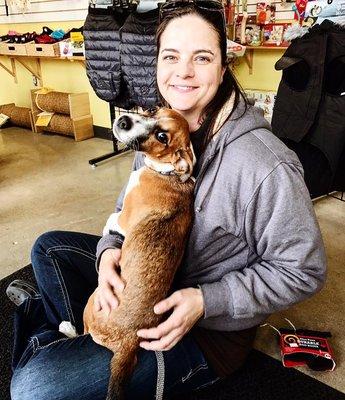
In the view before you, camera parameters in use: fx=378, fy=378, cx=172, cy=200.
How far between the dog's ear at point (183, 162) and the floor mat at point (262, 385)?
83 cm

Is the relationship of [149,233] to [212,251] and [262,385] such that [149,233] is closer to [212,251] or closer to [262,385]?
[212,251]

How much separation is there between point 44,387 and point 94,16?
2791 mm

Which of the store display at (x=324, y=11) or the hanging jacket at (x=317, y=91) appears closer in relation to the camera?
the hanging jacket at (x=317, y=91)

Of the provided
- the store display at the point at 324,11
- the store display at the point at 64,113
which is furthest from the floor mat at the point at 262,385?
the store display at the point at 64,113

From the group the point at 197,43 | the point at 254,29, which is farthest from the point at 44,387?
the point at 254,29

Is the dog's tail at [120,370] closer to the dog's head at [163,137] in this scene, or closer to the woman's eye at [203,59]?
the dog's head at [163,137]

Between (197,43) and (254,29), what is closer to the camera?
(197,43)

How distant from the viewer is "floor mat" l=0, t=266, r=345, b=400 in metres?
1.36

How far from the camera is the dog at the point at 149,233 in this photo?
0.99m

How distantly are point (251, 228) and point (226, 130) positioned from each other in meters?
0.27

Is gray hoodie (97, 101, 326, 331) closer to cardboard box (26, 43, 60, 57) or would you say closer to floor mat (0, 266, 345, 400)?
floor mat (0, 266, 345, 400)

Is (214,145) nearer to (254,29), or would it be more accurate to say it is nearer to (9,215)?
(9,215)

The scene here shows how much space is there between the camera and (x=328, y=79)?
2.32 metres

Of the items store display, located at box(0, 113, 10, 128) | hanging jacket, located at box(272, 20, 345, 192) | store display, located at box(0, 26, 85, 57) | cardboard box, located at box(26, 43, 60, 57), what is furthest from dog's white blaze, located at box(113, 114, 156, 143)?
store display, located at box(0, 113, 10, 128)
